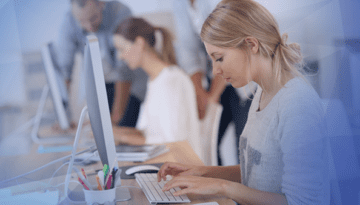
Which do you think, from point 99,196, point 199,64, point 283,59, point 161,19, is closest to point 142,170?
point 99,196

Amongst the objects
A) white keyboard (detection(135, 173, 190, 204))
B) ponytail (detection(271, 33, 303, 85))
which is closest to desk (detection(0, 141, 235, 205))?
white keyboard (detection(135, 173, 190, 204))

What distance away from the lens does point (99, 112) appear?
2.33ft

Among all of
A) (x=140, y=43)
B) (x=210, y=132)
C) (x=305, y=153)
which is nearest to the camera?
(x=305, y=153)

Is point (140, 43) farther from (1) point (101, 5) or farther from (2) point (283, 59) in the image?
(2) point (283, 59)

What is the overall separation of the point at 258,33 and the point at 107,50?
1858 millimetres

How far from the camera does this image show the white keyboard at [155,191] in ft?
2.32

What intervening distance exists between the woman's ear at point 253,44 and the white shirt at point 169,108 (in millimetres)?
859

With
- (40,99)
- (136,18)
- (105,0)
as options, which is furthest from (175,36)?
(40,99)

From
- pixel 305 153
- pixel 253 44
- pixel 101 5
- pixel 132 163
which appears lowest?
pixel 132 163

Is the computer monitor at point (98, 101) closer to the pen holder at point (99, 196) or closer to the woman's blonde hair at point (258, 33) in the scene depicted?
the pen holder at point (99, 196)

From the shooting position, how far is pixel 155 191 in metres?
0.76

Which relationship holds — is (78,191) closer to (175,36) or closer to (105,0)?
(175,36)

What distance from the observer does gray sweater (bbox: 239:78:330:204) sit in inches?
26.6

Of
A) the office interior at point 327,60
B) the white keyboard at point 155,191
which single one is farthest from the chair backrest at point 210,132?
the white keyboard at point 155,191
